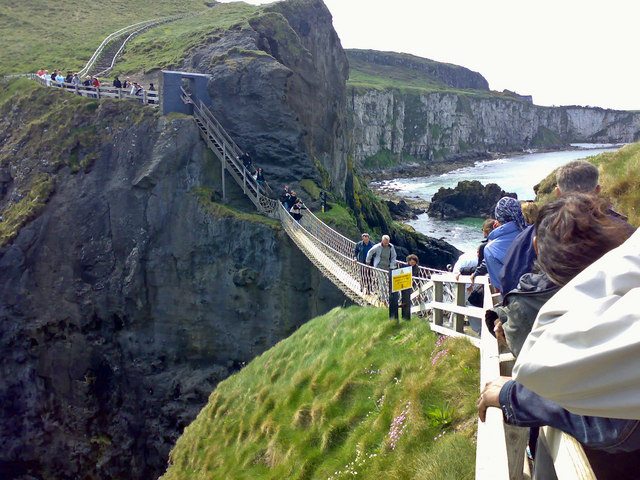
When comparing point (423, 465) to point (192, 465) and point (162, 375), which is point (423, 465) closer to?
point (192, 465)

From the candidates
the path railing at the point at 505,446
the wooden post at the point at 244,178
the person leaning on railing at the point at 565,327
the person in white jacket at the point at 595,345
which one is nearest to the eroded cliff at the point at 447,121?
the wooden post at the point at 244,178

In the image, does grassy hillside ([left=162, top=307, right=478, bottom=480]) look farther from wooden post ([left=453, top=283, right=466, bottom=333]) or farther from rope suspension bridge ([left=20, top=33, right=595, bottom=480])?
rope suspension bridge ([left=20, top=33, right=595, bottom=480])

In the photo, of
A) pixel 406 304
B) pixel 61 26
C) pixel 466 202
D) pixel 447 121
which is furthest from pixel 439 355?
pixel 447 121

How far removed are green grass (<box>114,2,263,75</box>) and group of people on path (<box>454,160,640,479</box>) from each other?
→ 24.0 m

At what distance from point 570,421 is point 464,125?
13759 cm

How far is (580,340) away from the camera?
5.42 ft

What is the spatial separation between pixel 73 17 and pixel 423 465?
55.5m

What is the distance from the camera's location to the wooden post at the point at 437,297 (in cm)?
749

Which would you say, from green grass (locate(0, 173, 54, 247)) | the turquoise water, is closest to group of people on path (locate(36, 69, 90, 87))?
green grass (locate(0, 173, 54, 247))

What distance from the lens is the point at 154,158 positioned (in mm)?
21844

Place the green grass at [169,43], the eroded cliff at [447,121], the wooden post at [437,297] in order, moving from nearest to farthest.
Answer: the wooden post at [437,297]
the green grass at [169,43]
the eroded cliff at [447,121]

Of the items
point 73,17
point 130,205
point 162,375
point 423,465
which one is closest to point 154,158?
point 130,205

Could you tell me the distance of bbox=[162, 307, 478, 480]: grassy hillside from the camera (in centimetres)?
534

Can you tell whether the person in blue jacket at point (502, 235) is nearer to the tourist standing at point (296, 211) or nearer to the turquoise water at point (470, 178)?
the tourist standing at point (296, 211)
